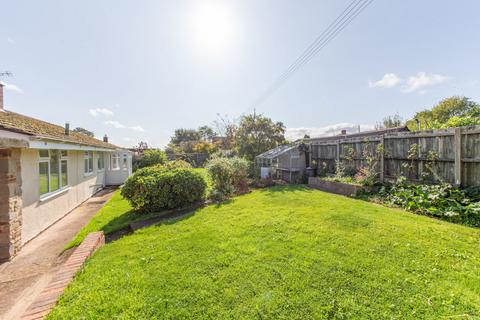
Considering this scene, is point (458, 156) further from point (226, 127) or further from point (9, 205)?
point (226, 127)

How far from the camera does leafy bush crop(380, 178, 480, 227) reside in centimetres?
517

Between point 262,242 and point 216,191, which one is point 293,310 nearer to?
point 262,242

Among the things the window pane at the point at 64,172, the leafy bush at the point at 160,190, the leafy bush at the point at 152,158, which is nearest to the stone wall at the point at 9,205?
the leafy bush at the point at 160,190

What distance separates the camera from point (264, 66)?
14.2 metres

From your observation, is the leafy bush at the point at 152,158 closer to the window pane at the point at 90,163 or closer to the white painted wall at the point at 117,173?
the white painted wall at the point at 117,173

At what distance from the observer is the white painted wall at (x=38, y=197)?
213 inches

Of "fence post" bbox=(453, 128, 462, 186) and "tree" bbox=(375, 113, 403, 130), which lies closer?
"fence post" bbox=(453, 128, 462, 186)

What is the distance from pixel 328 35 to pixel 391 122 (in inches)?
781

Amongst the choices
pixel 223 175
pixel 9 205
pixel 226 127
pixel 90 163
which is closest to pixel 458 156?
pixel 223 175

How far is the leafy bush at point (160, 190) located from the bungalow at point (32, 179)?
7.61 feet

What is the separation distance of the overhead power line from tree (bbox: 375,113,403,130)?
1551cm

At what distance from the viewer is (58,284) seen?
3.03 m

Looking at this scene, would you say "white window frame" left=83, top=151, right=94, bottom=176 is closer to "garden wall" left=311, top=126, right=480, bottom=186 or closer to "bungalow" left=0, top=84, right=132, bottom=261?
"bungalow" left=0, top=84, right=132, bottom=261

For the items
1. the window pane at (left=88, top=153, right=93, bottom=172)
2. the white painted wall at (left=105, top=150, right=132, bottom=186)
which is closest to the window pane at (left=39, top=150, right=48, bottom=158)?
the window pane at (left=88, top=153, right=93, bottom=172)
